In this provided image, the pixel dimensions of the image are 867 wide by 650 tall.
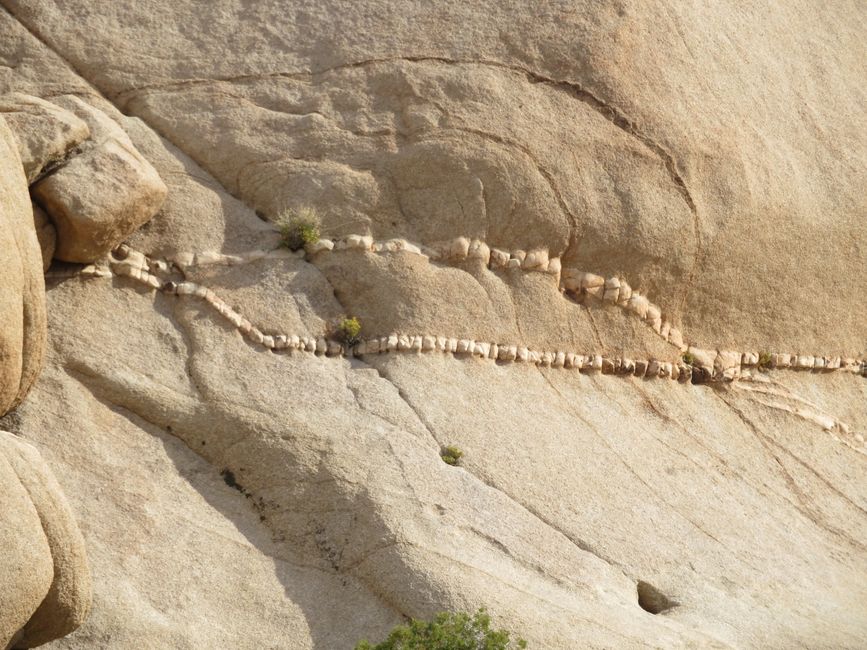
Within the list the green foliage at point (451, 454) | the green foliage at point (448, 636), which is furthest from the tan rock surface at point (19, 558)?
the green foliage at point (451, 454)

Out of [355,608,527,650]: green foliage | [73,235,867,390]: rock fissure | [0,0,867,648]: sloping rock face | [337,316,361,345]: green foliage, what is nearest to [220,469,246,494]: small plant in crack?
[0,0,867,648]: sloping rock face

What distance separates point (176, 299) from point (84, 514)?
9.13 ft

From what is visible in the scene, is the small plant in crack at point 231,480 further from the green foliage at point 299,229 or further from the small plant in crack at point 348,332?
the green foliage at point 299,229

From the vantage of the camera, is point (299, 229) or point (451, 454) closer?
point (451, 454)

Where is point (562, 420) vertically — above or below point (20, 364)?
below

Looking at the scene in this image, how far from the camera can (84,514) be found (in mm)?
11945

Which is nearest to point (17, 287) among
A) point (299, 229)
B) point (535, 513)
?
point (299, 229)

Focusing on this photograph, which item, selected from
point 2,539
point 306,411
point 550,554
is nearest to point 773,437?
point 550,554

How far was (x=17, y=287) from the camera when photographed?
11.6 m

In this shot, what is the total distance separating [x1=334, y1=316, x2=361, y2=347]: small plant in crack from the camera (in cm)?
1437

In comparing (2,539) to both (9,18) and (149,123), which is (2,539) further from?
(9,18)

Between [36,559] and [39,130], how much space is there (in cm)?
474

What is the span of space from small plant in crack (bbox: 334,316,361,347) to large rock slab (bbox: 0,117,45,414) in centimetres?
331

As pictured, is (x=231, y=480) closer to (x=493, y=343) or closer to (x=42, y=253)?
(x=42, y=253)
